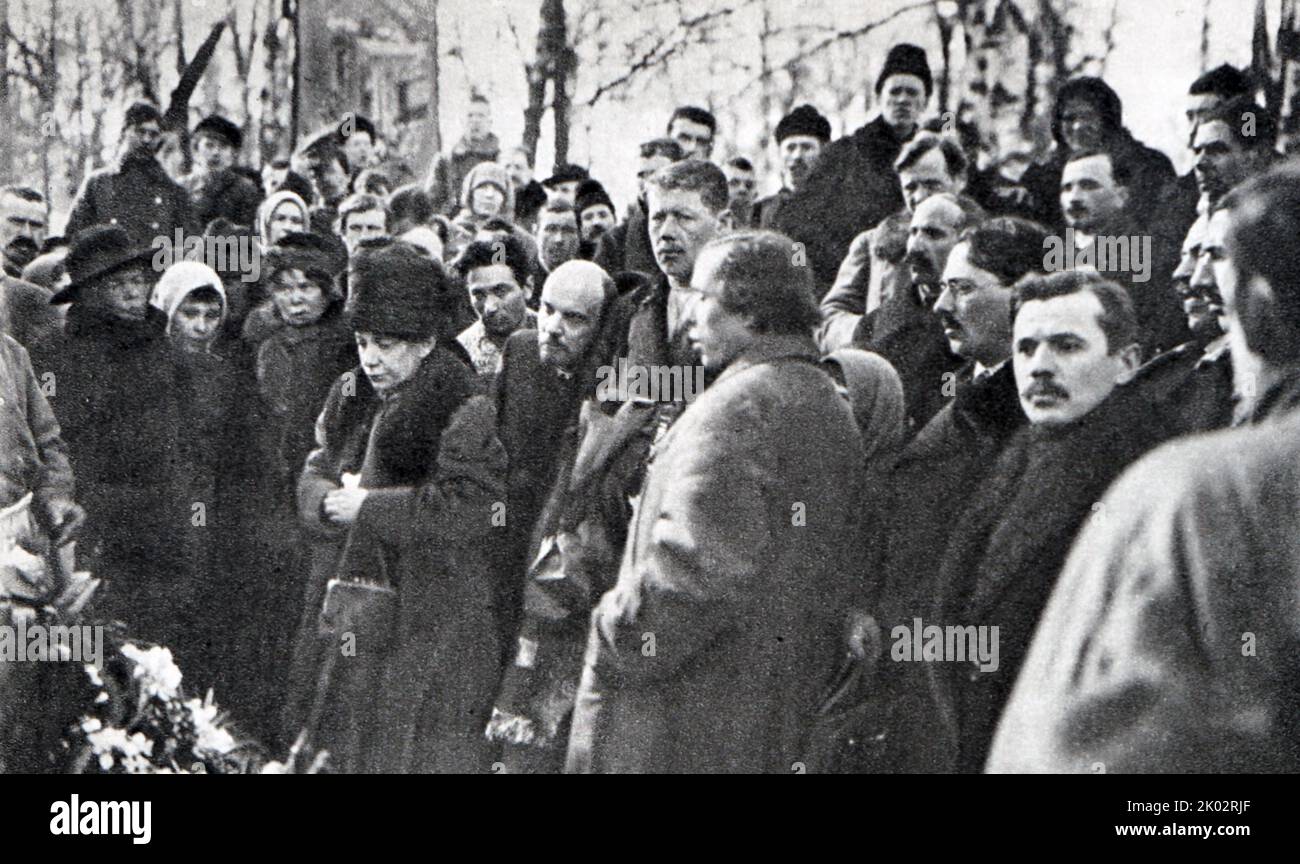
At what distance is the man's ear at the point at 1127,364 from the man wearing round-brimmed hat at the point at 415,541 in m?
2.29

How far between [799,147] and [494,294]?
1.29m

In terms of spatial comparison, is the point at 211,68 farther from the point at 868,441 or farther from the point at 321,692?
the point at 868,441

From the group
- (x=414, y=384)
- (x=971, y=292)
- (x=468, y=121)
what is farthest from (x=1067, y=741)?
(x=468, y=121)

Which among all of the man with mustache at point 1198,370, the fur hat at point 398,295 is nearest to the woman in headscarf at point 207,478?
the fur hat at point 398,295

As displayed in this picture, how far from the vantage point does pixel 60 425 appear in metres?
7.10

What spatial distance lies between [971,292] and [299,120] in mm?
2768

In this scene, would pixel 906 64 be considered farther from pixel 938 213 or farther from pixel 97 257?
pixel 97 257

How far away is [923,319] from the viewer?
6.55 metres

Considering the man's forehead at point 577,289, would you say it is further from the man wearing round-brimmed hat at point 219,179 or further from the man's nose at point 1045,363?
the man's nose at point 1045,363

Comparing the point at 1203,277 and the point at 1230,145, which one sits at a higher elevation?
the point at 1230,145

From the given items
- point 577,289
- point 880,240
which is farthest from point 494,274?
point 880,240

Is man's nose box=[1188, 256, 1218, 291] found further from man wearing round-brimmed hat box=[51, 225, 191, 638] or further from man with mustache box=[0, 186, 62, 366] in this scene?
man with mustache box=[0, 186, 62, 366]

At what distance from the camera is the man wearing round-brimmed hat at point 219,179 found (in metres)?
7.13

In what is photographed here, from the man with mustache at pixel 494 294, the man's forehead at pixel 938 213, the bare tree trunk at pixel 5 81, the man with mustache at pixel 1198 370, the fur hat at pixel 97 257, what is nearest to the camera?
the man with mustache at pixel 1198 370
